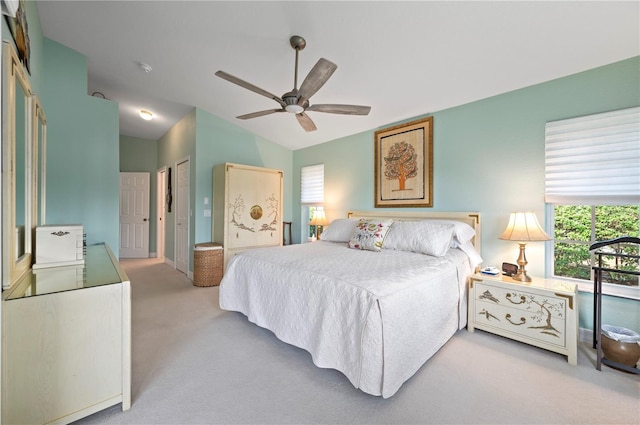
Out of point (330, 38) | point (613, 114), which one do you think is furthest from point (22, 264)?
point (613, 114)

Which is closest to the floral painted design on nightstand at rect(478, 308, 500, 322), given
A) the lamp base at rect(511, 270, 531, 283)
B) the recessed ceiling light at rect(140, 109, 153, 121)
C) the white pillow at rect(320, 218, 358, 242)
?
the lamp base at rect(511, 270, 531, 283)

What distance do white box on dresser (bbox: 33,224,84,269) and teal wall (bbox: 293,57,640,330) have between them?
3499mm

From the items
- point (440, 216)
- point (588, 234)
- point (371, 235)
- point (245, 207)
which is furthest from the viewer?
point (245, 207)

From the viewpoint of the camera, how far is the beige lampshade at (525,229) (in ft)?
7.50

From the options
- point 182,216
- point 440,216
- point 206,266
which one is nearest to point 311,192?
point 206,266

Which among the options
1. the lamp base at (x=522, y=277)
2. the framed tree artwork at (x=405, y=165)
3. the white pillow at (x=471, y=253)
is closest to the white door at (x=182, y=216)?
the framed tree artwork at (x=405, y=165)

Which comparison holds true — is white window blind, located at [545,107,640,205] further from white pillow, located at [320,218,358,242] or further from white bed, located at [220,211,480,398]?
white pillow, located at [320,218,358,242]

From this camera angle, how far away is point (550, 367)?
191 cm

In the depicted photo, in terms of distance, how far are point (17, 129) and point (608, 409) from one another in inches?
148

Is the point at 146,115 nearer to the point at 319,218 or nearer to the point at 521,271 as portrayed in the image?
the point at 319,218

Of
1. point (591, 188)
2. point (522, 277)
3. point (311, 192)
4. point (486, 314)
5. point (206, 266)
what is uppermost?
point (311, 192)

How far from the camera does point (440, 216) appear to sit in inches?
126

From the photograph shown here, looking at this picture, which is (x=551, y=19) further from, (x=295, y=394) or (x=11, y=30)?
(x=11, y=30)

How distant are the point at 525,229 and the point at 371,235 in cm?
137
